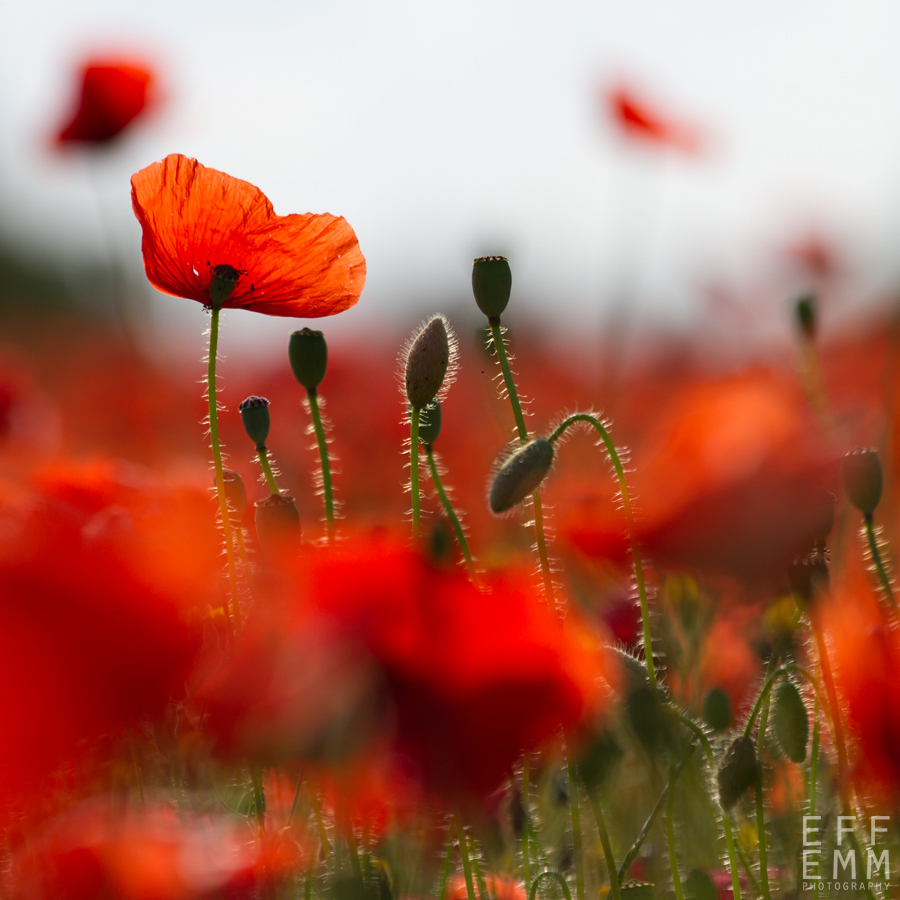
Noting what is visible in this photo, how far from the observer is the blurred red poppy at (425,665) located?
355 mm

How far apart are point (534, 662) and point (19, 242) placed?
35.8 ft

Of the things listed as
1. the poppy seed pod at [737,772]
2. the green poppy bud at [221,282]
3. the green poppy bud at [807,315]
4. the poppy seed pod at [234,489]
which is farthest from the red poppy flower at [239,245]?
the green poppy bud at [807,315]

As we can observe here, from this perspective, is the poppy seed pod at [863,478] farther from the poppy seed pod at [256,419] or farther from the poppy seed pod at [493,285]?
the poppy seed pod at [256,419]

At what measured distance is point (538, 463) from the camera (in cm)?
52

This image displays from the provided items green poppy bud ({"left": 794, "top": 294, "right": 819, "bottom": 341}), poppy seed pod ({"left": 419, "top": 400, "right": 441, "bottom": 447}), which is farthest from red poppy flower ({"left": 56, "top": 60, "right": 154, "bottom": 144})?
poppy seed pod ({"left": 419, "top": 400, "right": 441, "bottom": 447})

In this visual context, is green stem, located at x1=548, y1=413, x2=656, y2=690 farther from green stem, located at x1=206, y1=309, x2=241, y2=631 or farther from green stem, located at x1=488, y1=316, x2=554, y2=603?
green stem, located at x1=206, y1=309, x2=241, y2=631

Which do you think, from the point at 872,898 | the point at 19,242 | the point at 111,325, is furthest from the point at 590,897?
the point at 19,242

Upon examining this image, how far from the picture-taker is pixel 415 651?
360 millimetres

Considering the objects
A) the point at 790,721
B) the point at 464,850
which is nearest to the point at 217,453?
the point at 464,850

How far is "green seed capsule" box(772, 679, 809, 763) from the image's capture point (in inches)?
23.7

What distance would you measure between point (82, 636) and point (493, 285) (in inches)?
14.4

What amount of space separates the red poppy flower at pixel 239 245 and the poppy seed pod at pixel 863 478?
33 centimetres

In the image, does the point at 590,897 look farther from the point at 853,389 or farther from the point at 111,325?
the point at 111,325

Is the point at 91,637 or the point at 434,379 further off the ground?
the point at 434,379
